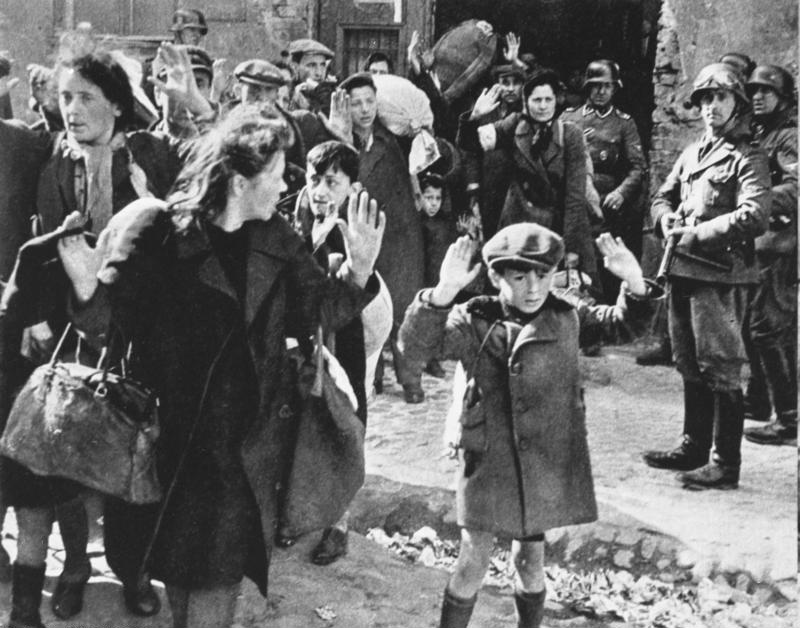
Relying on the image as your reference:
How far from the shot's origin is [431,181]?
7.50 meters

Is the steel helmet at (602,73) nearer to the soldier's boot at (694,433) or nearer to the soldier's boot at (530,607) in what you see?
the soldier's boot at (694,433)

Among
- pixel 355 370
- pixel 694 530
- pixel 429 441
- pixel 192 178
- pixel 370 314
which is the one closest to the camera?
pixel 192 178

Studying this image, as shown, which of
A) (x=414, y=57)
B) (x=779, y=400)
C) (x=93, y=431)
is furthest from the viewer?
(x=414, y=57)

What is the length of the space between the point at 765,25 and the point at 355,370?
5.29 metres

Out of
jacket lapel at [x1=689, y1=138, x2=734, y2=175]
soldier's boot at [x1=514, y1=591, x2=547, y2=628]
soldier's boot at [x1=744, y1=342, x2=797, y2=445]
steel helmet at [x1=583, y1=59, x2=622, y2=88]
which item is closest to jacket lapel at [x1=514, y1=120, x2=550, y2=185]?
jacket lapel at [x1=689, y1=138, x2=734, y2=175]

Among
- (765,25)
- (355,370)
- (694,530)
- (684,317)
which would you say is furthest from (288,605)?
(765,25)

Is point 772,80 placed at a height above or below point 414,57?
below

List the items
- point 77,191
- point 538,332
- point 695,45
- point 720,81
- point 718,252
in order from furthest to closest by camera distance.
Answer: point 695,45 → point 718,252 → point 720,81 → point 77,191 → point 538,332

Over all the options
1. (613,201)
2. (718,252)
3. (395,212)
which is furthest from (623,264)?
(613,201)

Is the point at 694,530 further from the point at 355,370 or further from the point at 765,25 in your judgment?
the point at 765,25

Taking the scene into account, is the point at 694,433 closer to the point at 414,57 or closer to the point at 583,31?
the point at 414,57

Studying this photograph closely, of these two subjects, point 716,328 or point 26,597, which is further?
point 716,328

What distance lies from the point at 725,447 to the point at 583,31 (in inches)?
292

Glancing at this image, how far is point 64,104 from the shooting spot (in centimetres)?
399
